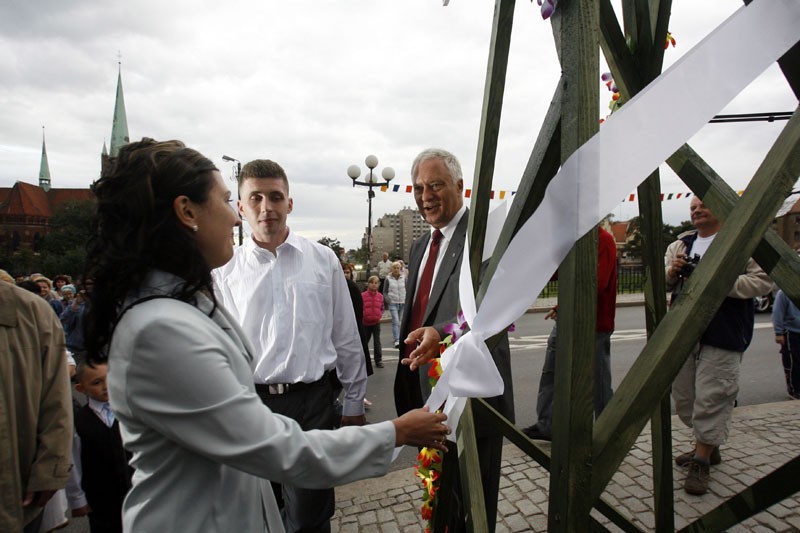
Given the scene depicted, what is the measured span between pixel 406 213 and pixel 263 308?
221 ft

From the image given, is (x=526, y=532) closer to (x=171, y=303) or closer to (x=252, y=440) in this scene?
(x=252, y=440)

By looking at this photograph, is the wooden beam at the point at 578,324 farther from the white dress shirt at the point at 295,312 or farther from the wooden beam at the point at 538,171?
the white dress shirt at the point at 295,312

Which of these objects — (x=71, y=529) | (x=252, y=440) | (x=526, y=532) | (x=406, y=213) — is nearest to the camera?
(x=252, y=440)

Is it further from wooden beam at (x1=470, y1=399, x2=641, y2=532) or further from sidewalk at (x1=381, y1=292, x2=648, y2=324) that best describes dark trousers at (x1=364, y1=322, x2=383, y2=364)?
wooden beam at (x1=470, y1=399, x2=641, y2=532)

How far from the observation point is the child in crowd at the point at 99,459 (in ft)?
8.00

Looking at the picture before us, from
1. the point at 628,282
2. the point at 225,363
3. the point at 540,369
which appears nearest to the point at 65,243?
the point at 628,282

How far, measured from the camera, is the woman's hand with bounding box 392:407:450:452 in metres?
1.36

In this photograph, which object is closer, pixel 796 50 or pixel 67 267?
pixel 796 50

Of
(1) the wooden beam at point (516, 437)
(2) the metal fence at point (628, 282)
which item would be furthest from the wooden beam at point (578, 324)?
(2) the metal fence at point (628, 282)

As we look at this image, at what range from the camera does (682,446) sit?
385cm

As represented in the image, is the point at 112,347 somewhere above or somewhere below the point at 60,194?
below

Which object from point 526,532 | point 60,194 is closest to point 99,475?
point 526,532

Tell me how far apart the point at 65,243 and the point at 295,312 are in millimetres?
66342

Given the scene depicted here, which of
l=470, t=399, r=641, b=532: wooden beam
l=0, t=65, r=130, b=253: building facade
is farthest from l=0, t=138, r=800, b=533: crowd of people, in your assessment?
l=0, t=65, r=130, b=253: building facade
